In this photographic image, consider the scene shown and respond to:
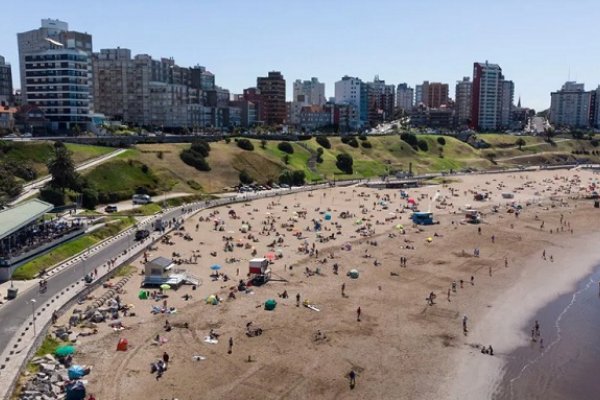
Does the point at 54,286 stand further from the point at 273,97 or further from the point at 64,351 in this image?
the point at 273,97

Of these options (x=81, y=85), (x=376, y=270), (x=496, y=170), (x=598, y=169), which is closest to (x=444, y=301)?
(x=376, y=270)

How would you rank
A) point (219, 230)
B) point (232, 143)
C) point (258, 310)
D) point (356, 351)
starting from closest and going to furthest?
point (356, 351)
point (258, 310)
point (219, 230)
point (232, 143)

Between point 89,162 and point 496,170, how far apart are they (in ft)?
326

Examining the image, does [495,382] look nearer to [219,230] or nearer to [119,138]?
[219,230]

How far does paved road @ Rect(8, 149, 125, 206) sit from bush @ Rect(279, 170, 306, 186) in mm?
27570

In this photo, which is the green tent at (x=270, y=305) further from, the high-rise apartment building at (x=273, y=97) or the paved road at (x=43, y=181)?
the high-rise apartment building at (x=273, y=97)

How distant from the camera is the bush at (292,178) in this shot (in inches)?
3932

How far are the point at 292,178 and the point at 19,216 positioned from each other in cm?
5865

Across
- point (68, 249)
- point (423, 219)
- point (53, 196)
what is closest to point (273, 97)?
point (423, 219)

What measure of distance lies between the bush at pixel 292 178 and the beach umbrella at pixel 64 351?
70551 mm

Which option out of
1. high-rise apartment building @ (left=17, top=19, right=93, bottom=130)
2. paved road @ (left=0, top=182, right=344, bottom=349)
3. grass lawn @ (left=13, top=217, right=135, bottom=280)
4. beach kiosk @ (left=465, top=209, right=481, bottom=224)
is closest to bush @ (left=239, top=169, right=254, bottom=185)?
paved road @ (left=0, top=182, right=344, bottom=349)

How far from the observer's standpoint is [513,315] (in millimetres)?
41000

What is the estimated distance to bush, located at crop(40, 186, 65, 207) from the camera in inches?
2566

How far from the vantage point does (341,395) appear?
28.6 meters
